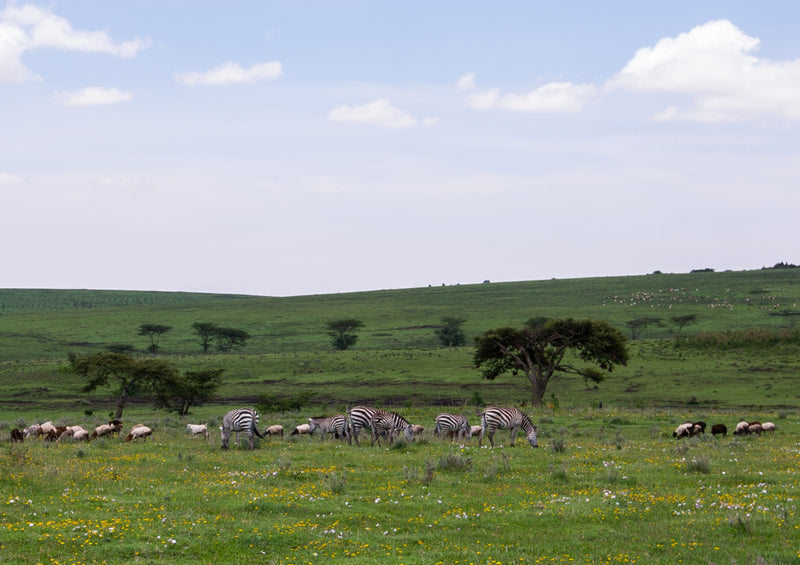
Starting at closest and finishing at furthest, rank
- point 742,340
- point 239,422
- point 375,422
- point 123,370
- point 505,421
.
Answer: point 239,422
point 505,421
point 375,422
point 123,370
point 742,340

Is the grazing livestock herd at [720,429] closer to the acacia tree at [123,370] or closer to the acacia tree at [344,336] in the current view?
the acacia tree at [123,370]

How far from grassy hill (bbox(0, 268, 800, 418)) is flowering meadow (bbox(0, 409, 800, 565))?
132 ft

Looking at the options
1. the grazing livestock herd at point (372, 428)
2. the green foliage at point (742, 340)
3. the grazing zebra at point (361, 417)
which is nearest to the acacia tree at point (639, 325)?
the green foliage at point (742, 340)

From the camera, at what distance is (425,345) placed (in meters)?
128

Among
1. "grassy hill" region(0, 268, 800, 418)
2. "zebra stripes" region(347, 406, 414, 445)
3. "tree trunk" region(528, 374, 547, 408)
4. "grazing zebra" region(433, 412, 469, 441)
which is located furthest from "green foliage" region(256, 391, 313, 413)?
"zebra stripes" region(347, 406, 414, 445)

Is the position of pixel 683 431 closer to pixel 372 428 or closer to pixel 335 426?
pixel 372 428

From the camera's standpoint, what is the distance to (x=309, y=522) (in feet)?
51.9

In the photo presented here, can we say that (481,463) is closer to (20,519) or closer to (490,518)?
(490,518)

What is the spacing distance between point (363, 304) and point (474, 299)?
2567cm

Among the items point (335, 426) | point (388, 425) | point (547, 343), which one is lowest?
point (335, 426)

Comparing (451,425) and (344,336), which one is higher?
(451,425)

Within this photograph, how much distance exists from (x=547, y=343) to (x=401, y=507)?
39.9 metres

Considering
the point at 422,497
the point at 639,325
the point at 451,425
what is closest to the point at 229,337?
the point at 639,325

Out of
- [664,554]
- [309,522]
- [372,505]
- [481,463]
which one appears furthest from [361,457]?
[664,554]
